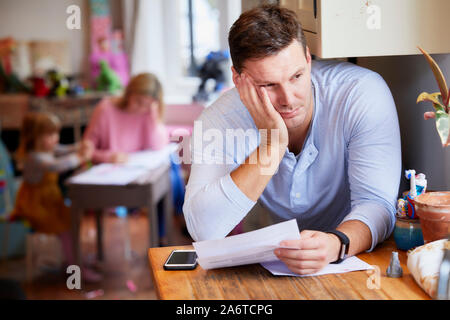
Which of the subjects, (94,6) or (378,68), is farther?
(94,6)

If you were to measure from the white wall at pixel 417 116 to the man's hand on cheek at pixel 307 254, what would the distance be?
0.46m

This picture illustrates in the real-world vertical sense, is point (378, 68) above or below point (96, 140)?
above

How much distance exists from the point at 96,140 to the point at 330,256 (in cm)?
275

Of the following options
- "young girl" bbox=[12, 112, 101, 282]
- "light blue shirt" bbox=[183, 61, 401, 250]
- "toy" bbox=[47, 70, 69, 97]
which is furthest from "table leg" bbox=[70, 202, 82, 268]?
"toy" bbox=[47, 70, 69, 97]

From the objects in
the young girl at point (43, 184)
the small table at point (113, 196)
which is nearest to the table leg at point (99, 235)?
the young girl at point (43, 184)

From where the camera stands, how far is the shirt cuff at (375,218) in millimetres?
1234

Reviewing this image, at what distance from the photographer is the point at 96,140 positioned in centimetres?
366

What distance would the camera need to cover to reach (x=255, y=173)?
4.14 feet

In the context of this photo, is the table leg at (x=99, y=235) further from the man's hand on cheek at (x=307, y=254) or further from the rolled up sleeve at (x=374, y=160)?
the man's hand on cheek at (x=307, y=254)

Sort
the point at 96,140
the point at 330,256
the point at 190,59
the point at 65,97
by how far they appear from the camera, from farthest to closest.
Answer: the point at 190,59
the point at 65,97
the point at 96,140
the point at 330,256

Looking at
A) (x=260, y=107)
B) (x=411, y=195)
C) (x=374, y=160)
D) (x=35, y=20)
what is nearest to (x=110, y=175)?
(x=260, y=107)
